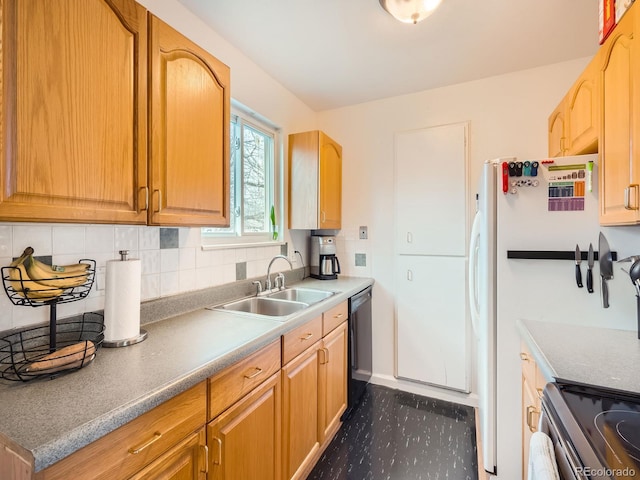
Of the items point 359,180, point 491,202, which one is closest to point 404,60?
point 359,180

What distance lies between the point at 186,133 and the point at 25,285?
28.8 inches

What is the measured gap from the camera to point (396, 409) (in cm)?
227

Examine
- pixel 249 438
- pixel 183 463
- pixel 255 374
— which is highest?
pixel 255 374

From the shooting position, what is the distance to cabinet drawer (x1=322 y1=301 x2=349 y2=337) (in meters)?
1.78

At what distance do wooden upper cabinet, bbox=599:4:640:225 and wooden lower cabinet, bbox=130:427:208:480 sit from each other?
1588mm

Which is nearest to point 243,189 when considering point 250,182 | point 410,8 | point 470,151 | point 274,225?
point 250,182

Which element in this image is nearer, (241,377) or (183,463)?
(183,463)

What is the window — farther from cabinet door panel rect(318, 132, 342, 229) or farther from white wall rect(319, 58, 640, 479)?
white wall rect(319, 58, 640, 479)

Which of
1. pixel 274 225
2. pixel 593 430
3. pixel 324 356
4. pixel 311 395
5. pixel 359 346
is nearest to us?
pixel 593 430

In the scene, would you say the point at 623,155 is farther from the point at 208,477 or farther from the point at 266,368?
the point at 208,477

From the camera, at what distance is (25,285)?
2.90 ft

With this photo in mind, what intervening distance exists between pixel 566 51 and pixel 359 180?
1.61 meters

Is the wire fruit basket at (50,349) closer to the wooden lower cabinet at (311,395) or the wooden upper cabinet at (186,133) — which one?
the wooden upper cabinet at (186,133)

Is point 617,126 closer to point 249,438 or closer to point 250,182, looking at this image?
point 249,438
